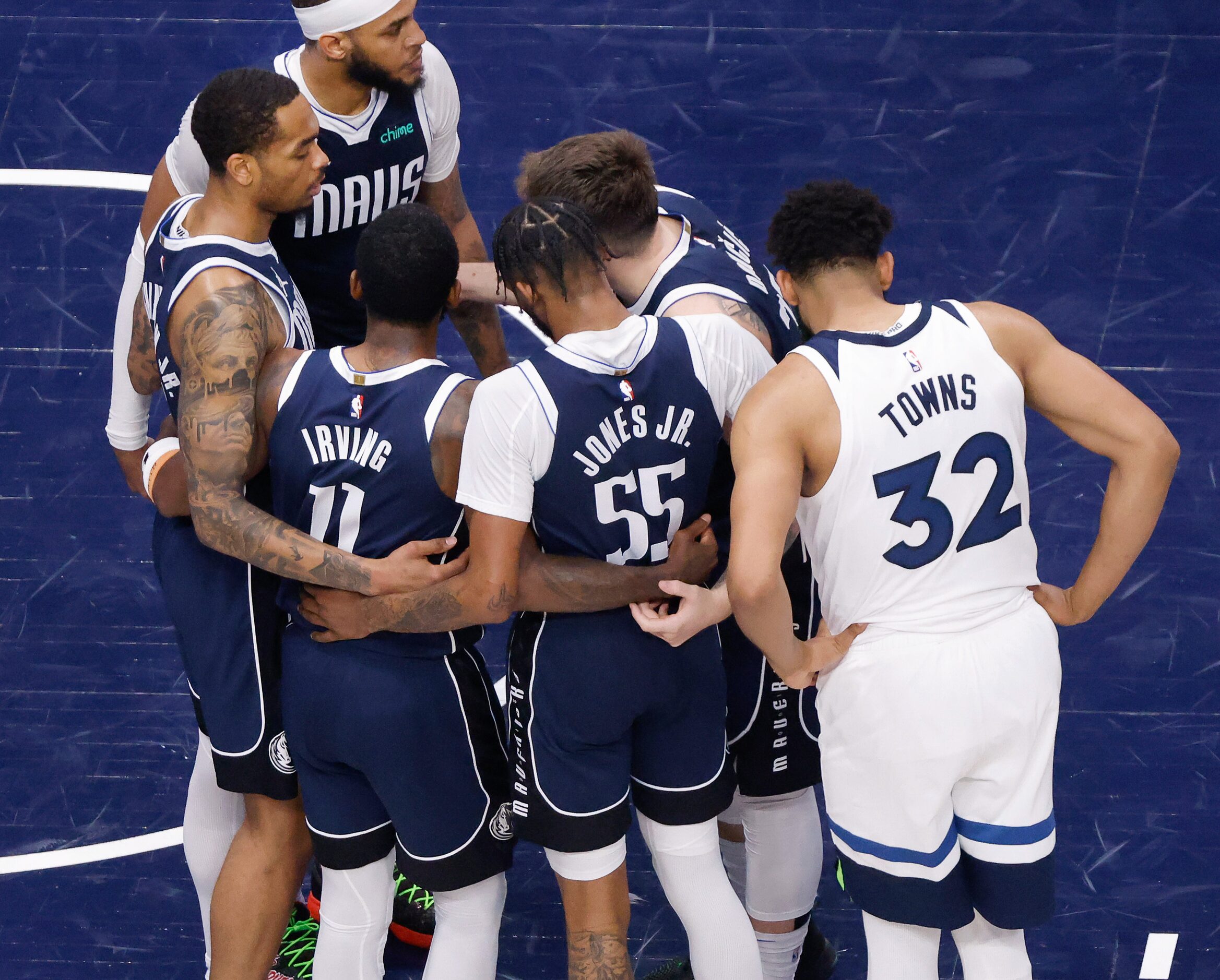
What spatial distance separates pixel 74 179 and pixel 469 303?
8.38 ft

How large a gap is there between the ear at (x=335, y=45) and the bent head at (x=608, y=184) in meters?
0.84

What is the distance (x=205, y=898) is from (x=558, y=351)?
2022 mm

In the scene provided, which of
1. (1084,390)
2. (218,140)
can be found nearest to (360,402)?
(218,140)

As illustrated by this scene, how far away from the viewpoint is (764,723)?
3898 millimetres

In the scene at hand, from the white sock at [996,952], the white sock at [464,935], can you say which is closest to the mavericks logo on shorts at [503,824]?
the white sock at [464,935]

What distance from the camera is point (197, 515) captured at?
11.7 feet

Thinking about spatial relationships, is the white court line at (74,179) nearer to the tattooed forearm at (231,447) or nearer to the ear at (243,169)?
the ear at (243,169)

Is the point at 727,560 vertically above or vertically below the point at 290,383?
below

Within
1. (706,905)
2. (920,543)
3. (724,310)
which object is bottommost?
(706,905)

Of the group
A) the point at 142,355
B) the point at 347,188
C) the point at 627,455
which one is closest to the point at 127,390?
the point at 142,355

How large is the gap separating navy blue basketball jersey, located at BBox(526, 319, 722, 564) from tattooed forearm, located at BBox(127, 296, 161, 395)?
1285mm

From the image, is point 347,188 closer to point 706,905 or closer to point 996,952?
point 706,905

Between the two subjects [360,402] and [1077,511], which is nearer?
[360,402]

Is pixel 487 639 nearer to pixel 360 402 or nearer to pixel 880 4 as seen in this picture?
pixel 360 402
